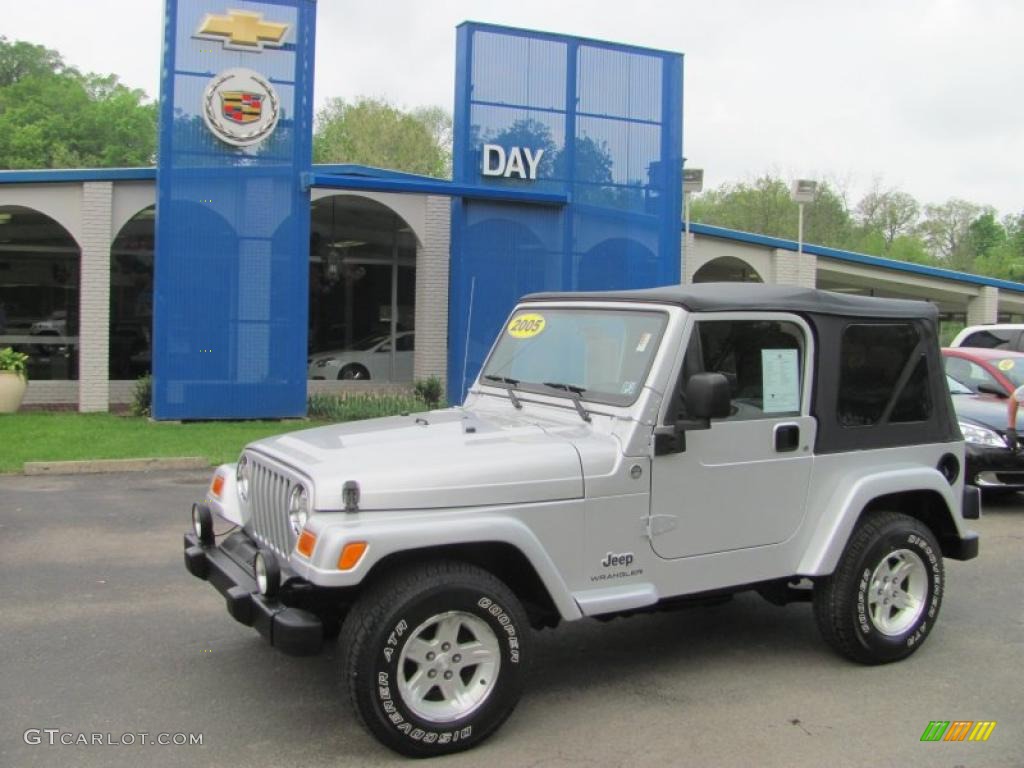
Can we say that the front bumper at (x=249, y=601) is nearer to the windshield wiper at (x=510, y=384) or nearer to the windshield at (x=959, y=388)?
the windshield wiper at (x=510, y=384)

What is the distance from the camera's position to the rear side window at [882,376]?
516 cm

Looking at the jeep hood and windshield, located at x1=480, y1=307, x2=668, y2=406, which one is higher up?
windshield, located at x1=480, y1=307, x2=668, y2=406

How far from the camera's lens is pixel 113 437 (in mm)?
13047

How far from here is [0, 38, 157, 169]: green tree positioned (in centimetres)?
6072

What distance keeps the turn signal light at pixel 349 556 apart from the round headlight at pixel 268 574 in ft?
1.29

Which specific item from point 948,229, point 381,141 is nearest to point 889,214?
point 948,229

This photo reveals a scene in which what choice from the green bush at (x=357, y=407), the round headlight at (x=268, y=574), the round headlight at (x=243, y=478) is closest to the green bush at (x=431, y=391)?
the green bush at (x=357, y=407)

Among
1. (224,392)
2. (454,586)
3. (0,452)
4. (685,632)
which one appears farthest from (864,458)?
(224,392)

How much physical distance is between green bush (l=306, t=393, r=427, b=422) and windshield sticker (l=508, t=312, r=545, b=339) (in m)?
9.83

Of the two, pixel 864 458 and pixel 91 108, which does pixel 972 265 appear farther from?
pixel 864 458

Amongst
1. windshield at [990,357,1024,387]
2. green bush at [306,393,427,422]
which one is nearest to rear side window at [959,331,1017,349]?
windshield at [990,357,1024,387]

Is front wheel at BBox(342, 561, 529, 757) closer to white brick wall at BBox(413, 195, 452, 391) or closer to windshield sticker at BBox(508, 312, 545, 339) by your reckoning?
windshield sticker at BBox(508, 312, 545, 339)

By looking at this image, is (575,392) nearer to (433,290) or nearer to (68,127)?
(433,290)

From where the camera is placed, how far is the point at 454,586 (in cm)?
392
